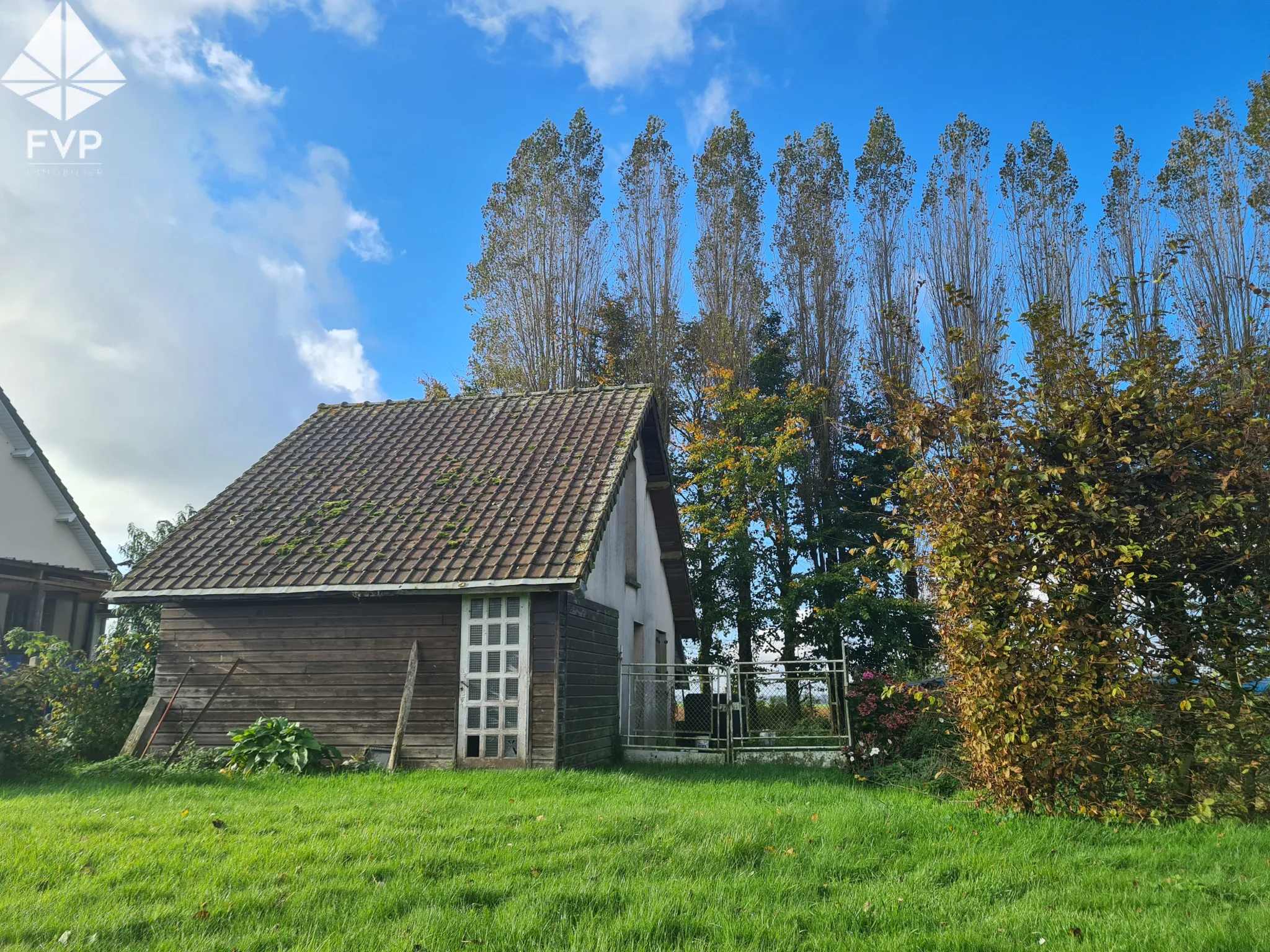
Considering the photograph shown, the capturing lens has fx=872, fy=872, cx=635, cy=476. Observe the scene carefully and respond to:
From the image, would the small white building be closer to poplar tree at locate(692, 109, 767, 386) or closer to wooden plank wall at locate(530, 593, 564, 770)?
wooden plank wall at locate(530, 593, 564, 770)

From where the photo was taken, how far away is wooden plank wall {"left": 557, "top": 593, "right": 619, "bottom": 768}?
1166cm

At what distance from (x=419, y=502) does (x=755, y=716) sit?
22.1ft

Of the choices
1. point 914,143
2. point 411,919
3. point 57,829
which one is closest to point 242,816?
point 57,829

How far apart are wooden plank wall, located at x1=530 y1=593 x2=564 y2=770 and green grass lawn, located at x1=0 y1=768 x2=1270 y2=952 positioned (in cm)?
239

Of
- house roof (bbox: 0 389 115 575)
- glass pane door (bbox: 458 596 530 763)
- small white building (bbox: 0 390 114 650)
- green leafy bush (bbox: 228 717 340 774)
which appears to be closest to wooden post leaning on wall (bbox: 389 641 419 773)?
glass pane door (bbox: 458 596 530 763)

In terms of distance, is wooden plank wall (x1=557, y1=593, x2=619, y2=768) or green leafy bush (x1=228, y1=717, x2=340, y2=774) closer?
green leafy bush (x1=228, y1=717, x2=340, y2=774)

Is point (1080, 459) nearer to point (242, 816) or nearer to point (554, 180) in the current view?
point (242, 816)

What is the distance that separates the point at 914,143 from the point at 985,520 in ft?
83.8

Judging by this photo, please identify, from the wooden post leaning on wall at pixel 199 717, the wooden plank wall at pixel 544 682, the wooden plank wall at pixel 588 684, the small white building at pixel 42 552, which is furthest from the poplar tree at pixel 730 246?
the small white building at pixel 42 552

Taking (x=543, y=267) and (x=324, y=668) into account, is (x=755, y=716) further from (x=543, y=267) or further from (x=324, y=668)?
Result: (x=543, y=267)

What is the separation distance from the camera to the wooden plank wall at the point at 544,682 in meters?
11.3

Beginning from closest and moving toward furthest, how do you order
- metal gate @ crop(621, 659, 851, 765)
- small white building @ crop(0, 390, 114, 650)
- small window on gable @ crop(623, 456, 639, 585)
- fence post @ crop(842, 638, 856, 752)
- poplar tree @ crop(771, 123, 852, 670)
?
1. fence post @ crop(842, 638, 856, 752)
2. metal gate @ crop(621, 659, 851, 765)
3. small window on gable @ crop(623, 456, 639, 585)
4. small white building @ crop(0, 390, 114, 650)
5. poplar tree @ crop(771, 123, 852, 670)

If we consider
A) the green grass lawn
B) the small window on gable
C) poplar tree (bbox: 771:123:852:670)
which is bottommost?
the green grass lawn

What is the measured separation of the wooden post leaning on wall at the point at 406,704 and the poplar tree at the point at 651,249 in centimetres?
1742
